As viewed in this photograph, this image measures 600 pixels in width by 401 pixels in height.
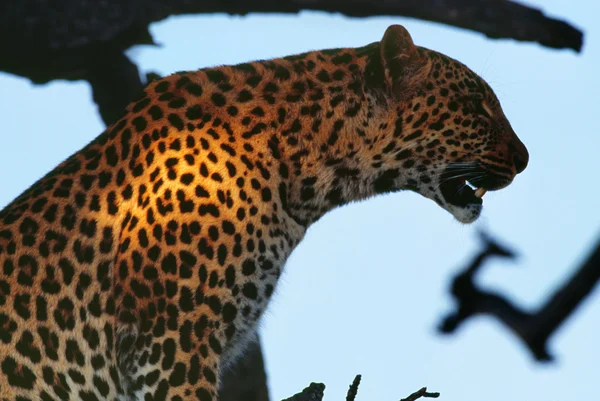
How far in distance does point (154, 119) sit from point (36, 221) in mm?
1057

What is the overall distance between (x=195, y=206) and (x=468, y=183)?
7.61 feet

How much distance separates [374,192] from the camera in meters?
8.74

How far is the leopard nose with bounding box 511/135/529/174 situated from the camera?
29.7 ft

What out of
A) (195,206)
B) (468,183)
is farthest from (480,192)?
(195,206)

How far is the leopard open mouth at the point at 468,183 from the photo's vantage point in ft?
29.0

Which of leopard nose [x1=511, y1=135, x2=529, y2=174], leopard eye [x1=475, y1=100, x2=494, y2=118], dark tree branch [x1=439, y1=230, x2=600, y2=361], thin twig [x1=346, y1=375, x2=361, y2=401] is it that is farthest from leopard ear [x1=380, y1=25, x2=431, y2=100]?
thin twig [x1=346, y1=375, x2=361, y2=401]

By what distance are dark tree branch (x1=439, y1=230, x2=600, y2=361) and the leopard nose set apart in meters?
1.87

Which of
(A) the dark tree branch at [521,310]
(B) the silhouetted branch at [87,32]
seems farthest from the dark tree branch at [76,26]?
(A) the dark tree branch at [521,310]

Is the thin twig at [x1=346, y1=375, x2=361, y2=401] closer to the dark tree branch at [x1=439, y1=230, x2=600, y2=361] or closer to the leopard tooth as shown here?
the dark tree branch at [x1=439, y1=230, x2=600, y2=361]

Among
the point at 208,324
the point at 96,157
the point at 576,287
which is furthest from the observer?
the point at 96,157

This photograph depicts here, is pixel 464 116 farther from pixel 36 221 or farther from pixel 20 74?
pixel 20 74

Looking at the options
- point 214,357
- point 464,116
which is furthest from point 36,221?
point 464,116

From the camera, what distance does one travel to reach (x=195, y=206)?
7836 mm

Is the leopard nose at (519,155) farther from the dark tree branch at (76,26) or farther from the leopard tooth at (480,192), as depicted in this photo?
the dark tree branch at (76,26)
